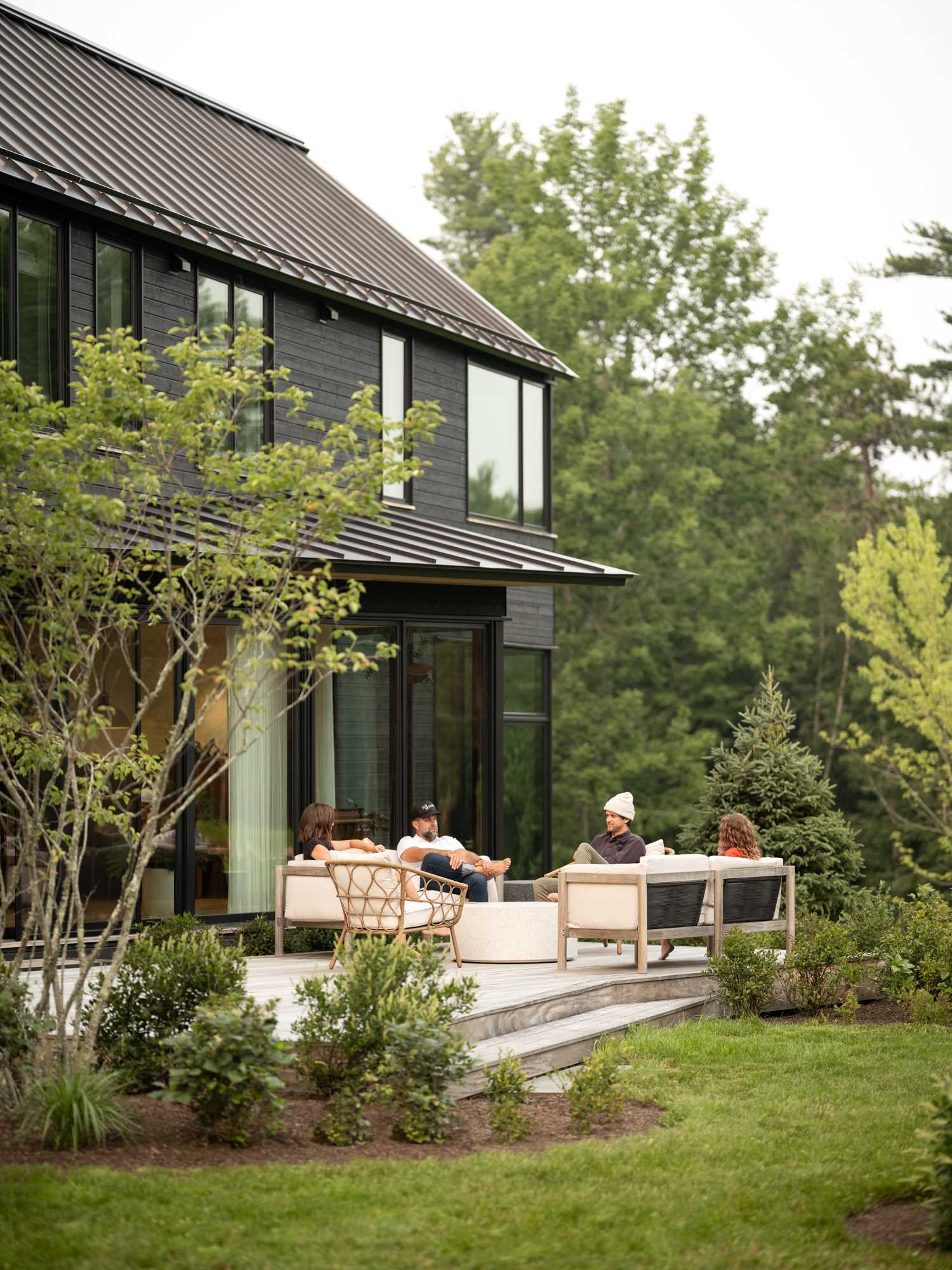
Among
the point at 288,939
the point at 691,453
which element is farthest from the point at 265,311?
the point at 691,453

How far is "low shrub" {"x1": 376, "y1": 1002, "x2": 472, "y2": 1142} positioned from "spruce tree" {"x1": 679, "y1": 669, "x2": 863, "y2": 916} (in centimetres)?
872

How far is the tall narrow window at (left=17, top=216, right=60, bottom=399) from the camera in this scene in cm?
1110

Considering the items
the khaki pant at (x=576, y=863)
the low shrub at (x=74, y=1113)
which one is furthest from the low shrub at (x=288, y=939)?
the low shrub at (x=74, y=1113)

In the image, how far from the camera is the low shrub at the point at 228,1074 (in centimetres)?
571

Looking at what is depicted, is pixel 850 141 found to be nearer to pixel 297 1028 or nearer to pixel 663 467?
pixel 663 467

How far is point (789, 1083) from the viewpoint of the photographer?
7344 millimetres

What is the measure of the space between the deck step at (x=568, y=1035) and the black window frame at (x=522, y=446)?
856 centimetres

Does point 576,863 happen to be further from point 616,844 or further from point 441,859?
point 441,859

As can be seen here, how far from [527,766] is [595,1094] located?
12212mm

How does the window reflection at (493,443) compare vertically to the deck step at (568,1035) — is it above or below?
above

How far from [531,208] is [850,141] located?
7.34m

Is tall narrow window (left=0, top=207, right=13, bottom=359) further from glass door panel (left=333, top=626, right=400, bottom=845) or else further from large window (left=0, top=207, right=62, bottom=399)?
glass door panel (left=333, top=626, right=400, bottom=845)

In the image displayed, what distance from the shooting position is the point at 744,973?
9.30 meters

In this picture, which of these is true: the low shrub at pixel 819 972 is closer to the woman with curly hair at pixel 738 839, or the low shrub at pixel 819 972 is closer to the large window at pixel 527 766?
the woman with curly hair at pixel 738 839
